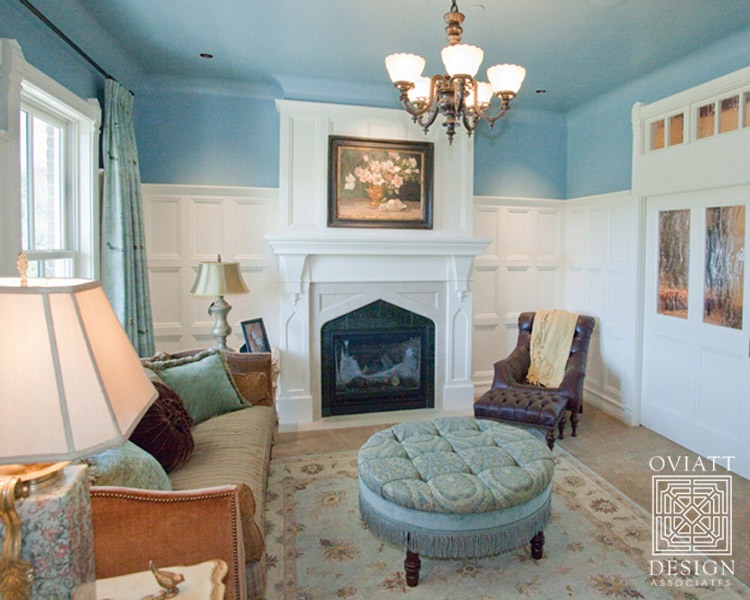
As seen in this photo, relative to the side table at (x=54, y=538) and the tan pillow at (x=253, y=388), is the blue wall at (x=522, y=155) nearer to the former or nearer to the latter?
the tan pillow at (x=253, y=388)

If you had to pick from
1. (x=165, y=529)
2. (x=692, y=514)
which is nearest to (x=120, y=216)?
(x=165, y=529)

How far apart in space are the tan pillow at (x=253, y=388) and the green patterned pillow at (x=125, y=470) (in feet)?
4.65

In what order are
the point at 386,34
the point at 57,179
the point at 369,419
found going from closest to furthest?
the point at 57,179 < the point at 386,34 < the point at 369,419

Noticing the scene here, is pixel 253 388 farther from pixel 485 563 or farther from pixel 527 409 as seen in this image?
pixel 527 409

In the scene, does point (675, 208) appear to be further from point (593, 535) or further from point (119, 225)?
point (119, 225)

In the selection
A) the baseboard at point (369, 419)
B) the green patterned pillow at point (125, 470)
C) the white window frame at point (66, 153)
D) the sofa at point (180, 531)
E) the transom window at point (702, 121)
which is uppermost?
the transom window at point (702, 121)

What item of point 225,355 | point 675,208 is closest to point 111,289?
point 225,355

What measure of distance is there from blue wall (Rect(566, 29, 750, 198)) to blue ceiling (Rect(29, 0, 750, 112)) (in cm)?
12

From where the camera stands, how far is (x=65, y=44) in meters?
2.81

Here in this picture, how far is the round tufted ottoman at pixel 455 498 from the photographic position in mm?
2125

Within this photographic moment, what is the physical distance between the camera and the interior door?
3318 millimetres

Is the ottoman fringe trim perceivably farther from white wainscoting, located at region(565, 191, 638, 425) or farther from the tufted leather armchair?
white wainscoting, located at region(565, 191, 638, 425)

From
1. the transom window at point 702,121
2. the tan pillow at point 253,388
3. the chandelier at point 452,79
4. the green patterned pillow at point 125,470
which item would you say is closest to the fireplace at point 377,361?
the tan pillow at point 253,388

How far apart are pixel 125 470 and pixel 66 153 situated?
2315mm
